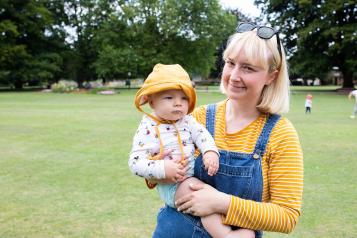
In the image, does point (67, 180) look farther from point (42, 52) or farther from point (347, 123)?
point (42, 52)

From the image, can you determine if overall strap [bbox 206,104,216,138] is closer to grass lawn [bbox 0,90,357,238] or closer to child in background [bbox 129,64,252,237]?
child in background [bbox 129,64,252,237]

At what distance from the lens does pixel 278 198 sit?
2.10 meters

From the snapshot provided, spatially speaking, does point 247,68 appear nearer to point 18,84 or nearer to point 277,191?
point 277,191

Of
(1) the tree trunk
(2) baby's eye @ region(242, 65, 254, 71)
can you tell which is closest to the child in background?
(2) baby's eye @ region(242, 65, 254, 71)

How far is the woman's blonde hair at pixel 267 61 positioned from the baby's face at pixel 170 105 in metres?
0.32

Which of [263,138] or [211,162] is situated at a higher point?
[263,138]

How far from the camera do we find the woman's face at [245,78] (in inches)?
85.4

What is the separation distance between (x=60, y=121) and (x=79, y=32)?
1853 inches

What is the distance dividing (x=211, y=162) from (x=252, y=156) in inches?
7.7

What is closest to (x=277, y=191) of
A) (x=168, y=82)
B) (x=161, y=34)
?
(x=168, y=82)

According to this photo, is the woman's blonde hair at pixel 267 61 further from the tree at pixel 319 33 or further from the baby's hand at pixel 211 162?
the tree at pixel 319 33

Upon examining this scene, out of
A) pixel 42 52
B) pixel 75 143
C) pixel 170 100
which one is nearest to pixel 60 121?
pixel 75 143

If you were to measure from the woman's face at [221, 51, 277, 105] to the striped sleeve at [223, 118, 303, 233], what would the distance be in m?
0.25

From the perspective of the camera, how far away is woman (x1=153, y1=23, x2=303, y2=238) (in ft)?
6.84
